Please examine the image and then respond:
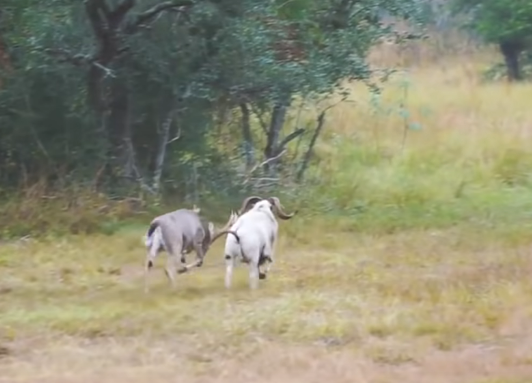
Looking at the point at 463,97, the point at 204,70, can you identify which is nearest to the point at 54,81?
the point at 204,70

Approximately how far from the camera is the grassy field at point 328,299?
6.63 m

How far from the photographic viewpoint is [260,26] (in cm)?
1163

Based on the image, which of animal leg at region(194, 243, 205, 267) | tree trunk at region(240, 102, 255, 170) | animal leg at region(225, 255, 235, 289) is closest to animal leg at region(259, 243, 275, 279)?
animal leg at region(225, 255, 235, 289)

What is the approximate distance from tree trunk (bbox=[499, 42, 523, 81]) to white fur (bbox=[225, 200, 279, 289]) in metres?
16.7

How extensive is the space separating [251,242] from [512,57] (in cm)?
1758

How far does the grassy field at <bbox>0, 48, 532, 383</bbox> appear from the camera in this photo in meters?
6.63

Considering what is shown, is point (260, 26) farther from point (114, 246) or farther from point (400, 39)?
point (114, 246)

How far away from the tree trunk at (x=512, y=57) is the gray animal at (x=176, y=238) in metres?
16.6

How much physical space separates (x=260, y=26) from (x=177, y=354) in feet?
17.7

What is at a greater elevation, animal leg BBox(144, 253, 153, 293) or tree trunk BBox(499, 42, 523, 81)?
tree trunk BBox(499, 42, 523, 81)

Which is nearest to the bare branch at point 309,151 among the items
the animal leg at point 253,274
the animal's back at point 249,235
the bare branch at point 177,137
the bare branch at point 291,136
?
the bare branch at point 291,136

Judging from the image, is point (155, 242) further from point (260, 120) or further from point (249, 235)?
point (260, 120)

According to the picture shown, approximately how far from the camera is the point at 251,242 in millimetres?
8375

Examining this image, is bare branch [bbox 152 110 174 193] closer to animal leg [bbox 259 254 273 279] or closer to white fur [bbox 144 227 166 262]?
animal leg [bbox 259 254 273 279]
